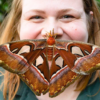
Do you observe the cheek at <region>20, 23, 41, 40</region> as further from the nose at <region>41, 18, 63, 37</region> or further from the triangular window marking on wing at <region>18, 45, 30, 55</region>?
the triangular window marking on wing at <region>18, 45, 30, 55</region>

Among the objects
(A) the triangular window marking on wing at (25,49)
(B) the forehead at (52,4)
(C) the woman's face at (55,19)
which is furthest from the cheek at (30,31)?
(A) the triangular window marking on wing at (25,49)

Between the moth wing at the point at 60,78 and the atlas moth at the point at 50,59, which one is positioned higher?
the atlas moth at the point at 50,59

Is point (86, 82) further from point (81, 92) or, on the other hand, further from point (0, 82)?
point (0, 82)

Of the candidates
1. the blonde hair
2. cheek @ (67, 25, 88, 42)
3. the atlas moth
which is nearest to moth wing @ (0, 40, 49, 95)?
the atlas moth

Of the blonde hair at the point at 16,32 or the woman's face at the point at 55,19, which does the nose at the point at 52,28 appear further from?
the blonde hair at the point at 16,32

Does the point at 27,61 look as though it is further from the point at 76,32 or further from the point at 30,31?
the point at 76,32
